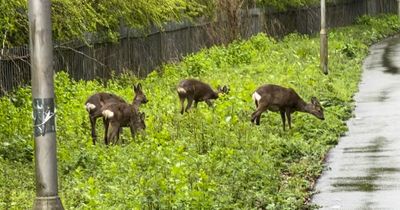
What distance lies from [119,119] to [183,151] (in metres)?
1.97

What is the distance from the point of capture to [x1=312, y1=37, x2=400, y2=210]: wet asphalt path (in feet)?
48.1

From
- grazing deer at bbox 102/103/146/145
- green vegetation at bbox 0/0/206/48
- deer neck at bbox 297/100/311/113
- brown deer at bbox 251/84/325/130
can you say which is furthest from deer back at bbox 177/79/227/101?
grazing deer at bbox 102/103/146/145

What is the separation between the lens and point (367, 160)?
18062 mm

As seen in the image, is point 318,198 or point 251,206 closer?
point 251,206

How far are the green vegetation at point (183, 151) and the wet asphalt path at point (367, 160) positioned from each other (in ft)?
1.06

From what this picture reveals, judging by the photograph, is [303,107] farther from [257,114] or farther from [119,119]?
[119,119]

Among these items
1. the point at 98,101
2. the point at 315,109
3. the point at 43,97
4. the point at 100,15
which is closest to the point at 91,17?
the point at 100,15

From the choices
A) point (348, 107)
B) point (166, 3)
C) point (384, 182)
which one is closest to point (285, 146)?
point (384, 182)

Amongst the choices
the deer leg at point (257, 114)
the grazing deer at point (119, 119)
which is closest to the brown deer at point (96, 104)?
the grazing deer at point (119, 119)

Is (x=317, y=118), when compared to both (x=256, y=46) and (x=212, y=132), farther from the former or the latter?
(x=256, y=46)

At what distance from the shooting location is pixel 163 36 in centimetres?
3459

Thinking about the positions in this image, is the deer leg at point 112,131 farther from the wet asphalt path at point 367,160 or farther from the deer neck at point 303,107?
the deer neck at point 303,107

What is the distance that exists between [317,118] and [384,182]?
647cm

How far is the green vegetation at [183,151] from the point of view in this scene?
13148 mm
